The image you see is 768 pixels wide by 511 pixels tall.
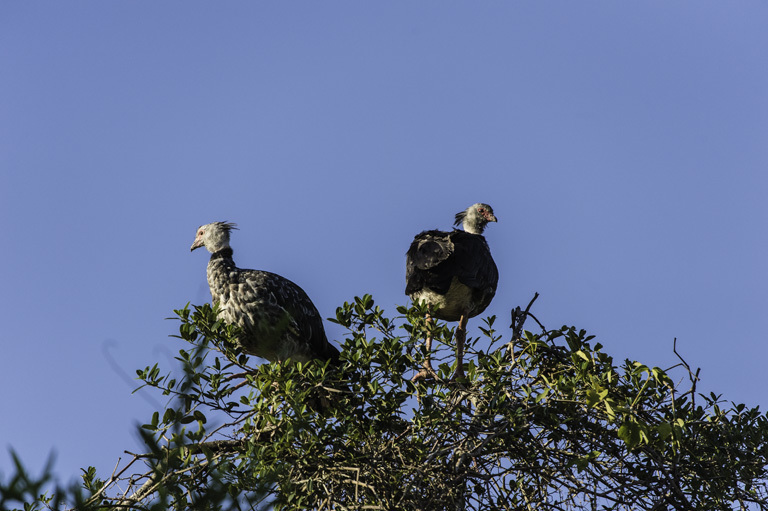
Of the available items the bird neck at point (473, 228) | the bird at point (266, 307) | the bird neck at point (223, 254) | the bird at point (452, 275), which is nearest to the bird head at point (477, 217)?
the bird neck at point (473, 228)

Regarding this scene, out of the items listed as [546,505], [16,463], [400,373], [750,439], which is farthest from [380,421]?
[16,463]

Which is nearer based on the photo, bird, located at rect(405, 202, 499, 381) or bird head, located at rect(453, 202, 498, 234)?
bird, located at rect(405, 202, 499, 381)

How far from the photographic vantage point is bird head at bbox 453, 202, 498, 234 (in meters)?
6.73

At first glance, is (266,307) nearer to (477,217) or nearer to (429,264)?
(429,264)

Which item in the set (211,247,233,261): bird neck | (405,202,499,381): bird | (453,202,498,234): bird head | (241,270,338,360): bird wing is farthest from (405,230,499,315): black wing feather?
(211,247,233,261): bird neck

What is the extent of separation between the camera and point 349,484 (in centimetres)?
346

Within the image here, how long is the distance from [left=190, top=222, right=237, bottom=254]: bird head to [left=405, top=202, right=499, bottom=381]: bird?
4.79 feet

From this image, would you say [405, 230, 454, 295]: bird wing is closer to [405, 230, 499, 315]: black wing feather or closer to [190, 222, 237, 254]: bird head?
[405, 230, 499, 315]: black wing feather

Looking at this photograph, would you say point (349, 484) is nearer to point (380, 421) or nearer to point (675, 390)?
point (380, 421)

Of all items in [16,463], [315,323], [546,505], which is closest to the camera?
[16,463]

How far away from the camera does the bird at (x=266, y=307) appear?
5.16 metres

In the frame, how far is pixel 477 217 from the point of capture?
6773mm

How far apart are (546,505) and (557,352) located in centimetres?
Result: 96

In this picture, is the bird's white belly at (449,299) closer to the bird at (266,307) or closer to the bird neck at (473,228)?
the bird at (266,307)
